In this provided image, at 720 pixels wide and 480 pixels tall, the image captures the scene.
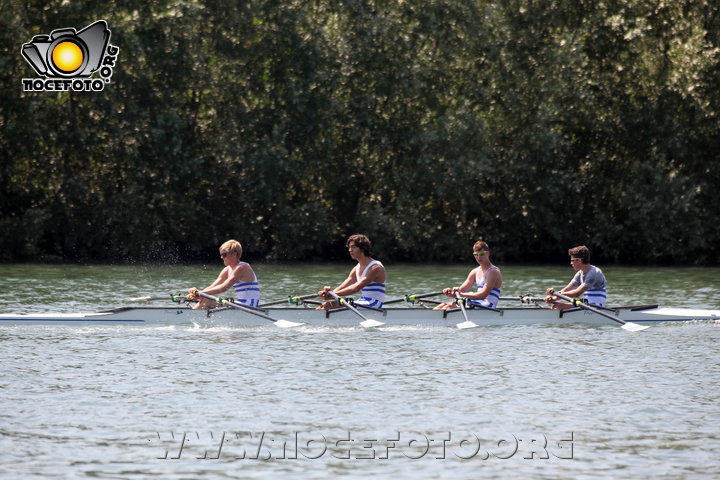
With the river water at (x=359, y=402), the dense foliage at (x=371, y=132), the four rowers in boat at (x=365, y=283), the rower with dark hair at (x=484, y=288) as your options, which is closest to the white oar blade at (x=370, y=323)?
the river water at (x=359, y=402)

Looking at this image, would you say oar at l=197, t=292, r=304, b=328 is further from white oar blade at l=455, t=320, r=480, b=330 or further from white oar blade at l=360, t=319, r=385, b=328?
white oar blade at l=455, t=320, r=480, b=330

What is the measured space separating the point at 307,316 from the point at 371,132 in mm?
24966

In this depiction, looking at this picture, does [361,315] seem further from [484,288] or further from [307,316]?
[484,288]

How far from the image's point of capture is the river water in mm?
9805

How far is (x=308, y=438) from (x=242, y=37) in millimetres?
32344

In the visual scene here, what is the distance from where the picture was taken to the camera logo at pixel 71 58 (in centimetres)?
3931

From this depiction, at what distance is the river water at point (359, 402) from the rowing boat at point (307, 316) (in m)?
0.18

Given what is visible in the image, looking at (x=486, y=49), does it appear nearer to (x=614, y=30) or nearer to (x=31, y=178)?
(x=614, y=30)

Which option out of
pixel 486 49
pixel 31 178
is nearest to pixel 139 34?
pixel 31 178

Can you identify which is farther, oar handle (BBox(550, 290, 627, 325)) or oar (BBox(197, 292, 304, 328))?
oar handle (BBox(550, 290, 627, 325))

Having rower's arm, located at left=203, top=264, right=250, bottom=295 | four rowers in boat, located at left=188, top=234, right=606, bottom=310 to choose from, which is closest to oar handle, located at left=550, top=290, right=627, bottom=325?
four rowers in boat, located at left=188, top=234, right=606, bottom=310

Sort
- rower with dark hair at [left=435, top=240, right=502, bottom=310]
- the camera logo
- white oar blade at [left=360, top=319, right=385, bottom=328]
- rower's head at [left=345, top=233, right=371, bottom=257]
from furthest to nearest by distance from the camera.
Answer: the camera logo, rower with dark hair at [left=435, top=240, right=502, bottom=310], rower's head at [left=345, top=233, right=371, bottom=257], white oar blade at [left=360, top=319, right=385, bottom=328]

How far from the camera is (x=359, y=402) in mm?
12477

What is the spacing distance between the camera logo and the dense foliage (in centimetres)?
38
